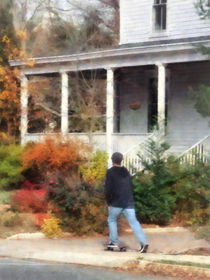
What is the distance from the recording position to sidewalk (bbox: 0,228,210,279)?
9.61 meters

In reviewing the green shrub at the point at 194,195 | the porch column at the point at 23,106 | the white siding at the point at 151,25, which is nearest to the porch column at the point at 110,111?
the white siding at the point at 151,25

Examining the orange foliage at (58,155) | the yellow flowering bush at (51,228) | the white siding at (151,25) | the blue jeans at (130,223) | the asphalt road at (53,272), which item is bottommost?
the asphalt road at (53,272)

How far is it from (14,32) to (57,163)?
11903mm

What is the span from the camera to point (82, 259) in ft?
32.1

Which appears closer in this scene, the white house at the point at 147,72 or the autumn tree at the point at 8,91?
the white house at the point at 147,72

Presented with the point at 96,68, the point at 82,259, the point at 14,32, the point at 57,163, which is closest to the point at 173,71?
the point at 96,68

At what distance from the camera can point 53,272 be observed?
8.98 m

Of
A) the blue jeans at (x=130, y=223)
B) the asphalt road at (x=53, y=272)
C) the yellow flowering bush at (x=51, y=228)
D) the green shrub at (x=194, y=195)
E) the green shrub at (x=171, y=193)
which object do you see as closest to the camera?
the asphalt road at (x=53, y=272)

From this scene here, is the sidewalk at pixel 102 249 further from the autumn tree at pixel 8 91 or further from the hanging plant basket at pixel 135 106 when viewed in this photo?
the autumn tree at pixel 8 91

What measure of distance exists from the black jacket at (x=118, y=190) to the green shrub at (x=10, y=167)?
28.1 ft

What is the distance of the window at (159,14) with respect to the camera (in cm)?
2142

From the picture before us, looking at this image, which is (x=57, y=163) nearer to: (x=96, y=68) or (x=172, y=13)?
(x=96, y=68)

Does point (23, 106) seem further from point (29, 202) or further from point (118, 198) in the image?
point (118, 198)

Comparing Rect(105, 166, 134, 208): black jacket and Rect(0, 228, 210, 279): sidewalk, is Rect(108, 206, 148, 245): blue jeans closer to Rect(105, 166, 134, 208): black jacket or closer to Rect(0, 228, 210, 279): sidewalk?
Rect(105, 166, 134, 208): black jacket
